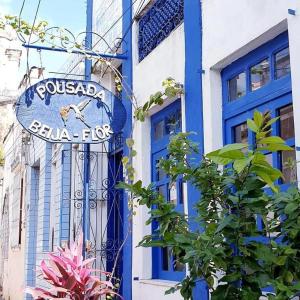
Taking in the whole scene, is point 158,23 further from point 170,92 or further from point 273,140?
point 273,140

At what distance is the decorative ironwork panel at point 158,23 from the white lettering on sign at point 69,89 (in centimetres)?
75

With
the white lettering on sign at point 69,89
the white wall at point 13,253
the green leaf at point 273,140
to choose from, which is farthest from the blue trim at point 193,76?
the white wall at point 13,253

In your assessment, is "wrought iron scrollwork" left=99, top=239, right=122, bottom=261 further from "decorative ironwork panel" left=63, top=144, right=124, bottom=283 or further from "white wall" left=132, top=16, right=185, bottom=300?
"white wall" left=132, top=16, right=185, bottom=300

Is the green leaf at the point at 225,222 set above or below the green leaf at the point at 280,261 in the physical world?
above

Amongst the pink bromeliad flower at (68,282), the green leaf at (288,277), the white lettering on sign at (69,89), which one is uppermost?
the white lettering on sign at (69,89)

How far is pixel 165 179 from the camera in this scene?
6.20 metres

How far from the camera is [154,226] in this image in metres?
6.39

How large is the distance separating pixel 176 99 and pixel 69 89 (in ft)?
4.82

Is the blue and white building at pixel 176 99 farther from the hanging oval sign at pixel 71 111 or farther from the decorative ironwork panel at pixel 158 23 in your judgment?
the hanging oval sign at pixel 71 111

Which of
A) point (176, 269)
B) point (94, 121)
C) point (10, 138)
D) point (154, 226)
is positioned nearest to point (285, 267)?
point (176, 269)

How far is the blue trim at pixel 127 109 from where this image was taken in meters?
6.62

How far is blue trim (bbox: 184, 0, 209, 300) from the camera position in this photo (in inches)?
204

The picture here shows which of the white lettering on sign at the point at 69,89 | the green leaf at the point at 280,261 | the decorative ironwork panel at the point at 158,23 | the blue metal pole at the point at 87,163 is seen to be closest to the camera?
the green leaf at the point at 280,261

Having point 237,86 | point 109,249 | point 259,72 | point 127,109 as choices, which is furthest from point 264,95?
point 109,249
